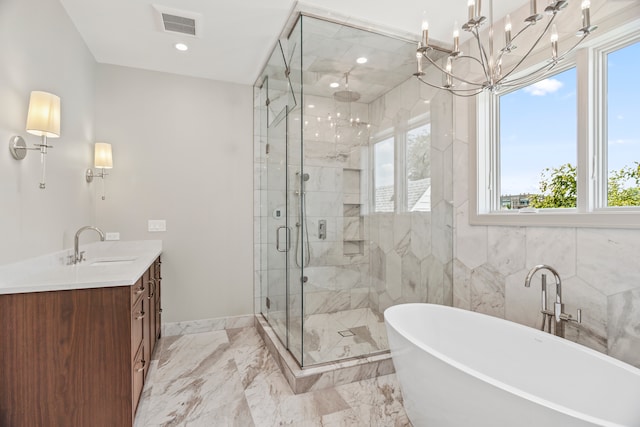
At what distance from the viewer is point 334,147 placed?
121 inches

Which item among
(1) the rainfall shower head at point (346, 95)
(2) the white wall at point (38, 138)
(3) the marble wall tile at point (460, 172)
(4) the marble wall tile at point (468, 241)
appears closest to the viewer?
(2) the white wall at point (38, 138)

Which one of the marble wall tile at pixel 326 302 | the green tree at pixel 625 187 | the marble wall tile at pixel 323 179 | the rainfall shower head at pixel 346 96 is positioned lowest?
the marble wall tile at pixel 326 302

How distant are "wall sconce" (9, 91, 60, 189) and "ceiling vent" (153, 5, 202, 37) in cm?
105

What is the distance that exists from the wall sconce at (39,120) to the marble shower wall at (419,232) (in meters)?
2.38

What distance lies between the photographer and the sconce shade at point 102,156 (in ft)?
9.47

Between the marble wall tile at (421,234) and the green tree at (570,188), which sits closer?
the green tree at (570,188)

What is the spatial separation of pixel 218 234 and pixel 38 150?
1.80 metres

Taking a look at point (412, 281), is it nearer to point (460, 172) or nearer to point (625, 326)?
point (460, 172)

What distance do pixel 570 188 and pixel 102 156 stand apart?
3718 mm

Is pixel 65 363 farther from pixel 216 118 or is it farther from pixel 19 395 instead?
pixel 216 118

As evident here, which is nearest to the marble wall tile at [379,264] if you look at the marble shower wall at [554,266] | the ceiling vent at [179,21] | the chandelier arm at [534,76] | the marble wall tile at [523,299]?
the marble shower wall at [554,266]

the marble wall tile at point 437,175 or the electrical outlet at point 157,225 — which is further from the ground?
the marble wall tile at point 437,175

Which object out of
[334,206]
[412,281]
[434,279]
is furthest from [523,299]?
[334,206]

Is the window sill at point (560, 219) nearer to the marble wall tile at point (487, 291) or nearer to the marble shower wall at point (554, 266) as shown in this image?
the marble shower wall at point (554, 266)
